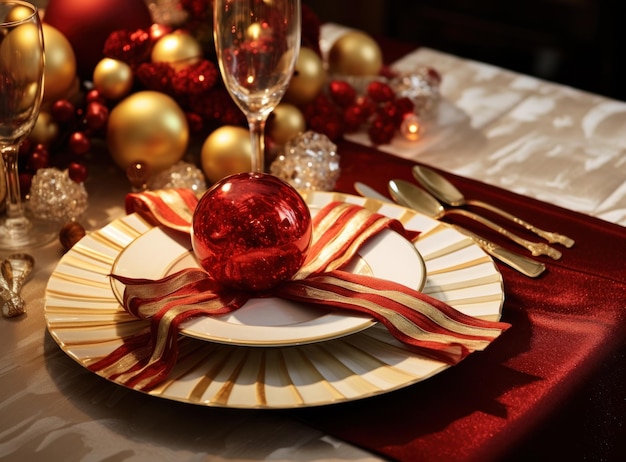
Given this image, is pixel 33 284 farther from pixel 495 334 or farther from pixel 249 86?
pixel 495 334

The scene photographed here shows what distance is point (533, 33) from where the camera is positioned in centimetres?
256

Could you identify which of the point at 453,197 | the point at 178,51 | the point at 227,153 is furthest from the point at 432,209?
the point at 178,51

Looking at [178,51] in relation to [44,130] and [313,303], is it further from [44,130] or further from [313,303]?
[313,303]

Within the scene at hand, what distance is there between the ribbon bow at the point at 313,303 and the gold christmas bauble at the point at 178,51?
0.43m

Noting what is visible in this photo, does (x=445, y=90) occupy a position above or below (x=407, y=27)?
above

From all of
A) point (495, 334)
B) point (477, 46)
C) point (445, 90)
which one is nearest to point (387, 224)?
point (495, 334)

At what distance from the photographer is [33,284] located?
0.85 m

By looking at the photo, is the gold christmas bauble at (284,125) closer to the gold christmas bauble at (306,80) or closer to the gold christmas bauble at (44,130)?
the gold christmas bauble at (306,80)

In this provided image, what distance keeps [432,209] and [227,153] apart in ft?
0.81

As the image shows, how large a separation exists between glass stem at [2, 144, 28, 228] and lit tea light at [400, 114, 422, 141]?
0.49 meters

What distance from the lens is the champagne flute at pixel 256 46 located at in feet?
2.78

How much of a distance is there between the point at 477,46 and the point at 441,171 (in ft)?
5.78

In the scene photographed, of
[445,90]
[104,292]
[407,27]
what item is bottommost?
[407,27]

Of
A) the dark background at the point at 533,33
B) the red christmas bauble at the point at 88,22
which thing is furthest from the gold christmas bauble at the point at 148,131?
the dark background at the point at 533,33
